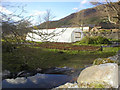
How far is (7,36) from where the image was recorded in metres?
3.12

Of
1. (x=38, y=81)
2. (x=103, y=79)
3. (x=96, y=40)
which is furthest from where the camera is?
(x=96, y=40)

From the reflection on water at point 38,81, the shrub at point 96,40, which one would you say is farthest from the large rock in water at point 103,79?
the shrub at point 96,40

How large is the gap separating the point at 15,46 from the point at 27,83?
10.4 feet

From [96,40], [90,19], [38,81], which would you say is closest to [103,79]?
[38,81]

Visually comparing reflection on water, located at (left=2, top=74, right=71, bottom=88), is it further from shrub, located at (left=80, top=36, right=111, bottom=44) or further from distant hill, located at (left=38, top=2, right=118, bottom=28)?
shrub, located at (left=80, top=36, right=111, bottom=44)

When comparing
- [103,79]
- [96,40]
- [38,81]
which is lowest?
[38,81]

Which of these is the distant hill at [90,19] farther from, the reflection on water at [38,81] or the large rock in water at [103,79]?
the reflection on water at [38,81]

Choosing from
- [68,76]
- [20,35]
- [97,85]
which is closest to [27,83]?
[68,76]

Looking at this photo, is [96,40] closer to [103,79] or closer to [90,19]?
[103,79]

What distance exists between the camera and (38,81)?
6387 millimetres

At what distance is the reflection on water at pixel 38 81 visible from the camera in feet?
19.6

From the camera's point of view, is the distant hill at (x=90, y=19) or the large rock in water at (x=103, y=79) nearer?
the large rock in water at (x=103, y=79)

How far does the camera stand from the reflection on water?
598 centimetres

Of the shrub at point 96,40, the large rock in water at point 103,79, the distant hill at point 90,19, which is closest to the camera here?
the large rock in water at point 103,79
